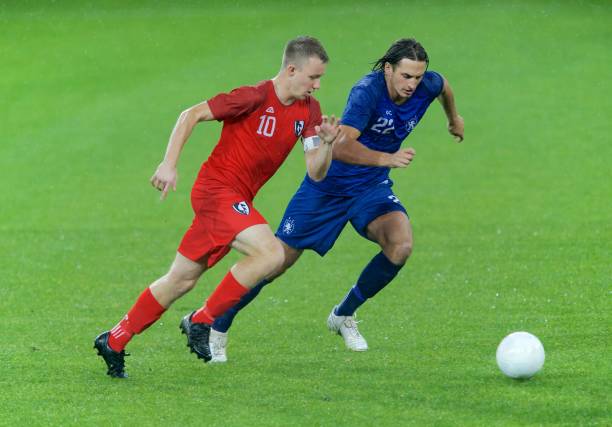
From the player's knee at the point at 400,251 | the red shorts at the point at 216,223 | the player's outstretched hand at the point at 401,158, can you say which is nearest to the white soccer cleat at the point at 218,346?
the red shorts at the point at 216,223

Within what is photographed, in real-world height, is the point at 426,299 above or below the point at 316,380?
below

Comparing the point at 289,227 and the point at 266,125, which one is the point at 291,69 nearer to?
the point at 266,125

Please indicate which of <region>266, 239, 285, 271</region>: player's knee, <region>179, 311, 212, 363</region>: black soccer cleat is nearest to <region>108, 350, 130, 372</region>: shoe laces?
<region>179, 311, 212, 363</region>: black soccer cleat

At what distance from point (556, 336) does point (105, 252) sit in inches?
263

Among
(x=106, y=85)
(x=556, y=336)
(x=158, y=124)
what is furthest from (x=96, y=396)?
(x=106, y=85)

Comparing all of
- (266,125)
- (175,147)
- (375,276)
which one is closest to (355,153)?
(266,125)

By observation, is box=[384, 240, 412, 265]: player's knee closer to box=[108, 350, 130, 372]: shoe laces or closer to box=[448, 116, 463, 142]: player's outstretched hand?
box=[448, 116, 463, 142]: player's outstretched hand

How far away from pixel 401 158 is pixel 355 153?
587mm

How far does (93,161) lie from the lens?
826 inches

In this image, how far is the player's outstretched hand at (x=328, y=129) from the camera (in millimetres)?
8266

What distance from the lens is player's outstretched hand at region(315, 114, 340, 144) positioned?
8266 millimetres

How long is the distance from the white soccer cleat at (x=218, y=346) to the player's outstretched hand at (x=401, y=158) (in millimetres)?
1806

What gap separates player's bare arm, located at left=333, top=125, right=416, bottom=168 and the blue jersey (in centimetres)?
10

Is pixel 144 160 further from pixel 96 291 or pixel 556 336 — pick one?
pixel 556 336
